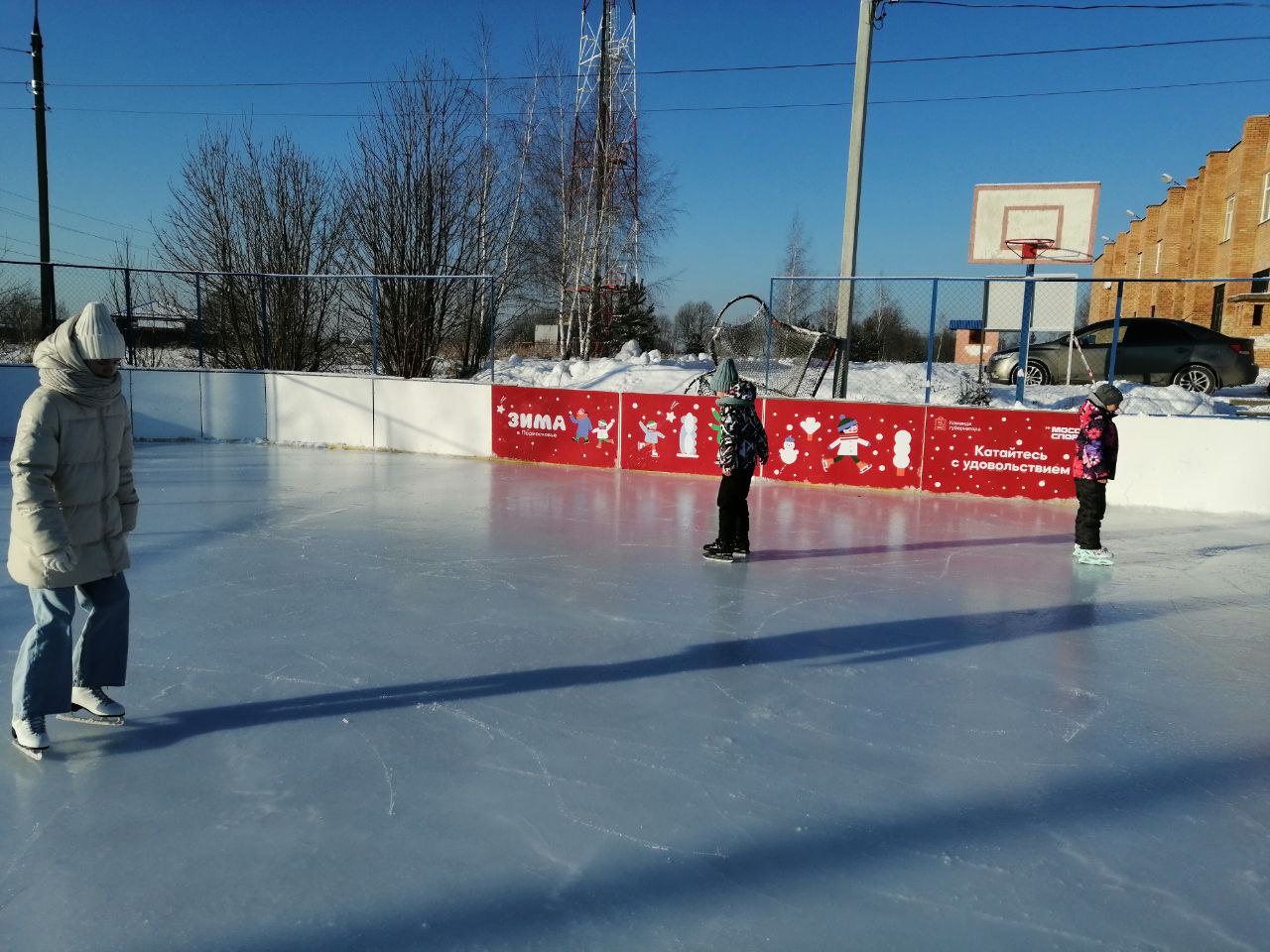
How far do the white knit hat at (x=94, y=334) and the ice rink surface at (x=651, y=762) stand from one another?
148 centimetres

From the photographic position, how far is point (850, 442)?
404 inches

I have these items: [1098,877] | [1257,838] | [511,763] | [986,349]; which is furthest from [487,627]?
[986,349]

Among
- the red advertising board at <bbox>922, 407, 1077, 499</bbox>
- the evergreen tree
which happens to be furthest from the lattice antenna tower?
the red advertising board at <bbox>922, 407, 1077, 499</bbox>

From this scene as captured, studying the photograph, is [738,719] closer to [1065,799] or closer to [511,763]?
[511,763]

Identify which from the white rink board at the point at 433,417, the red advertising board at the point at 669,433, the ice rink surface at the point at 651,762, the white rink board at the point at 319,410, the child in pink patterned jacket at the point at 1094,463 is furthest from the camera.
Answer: the white rink board at the point at 319,410

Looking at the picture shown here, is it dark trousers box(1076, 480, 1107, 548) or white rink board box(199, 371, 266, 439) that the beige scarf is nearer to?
dark trousers box(1076, 480, 1107, 548)

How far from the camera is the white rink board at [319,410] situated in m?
13.2

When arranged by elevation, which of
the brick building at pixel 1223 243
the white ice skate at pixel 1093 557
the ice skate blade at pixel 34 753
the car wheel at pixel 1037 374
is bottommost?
the ice skate blade at pixel 34 753

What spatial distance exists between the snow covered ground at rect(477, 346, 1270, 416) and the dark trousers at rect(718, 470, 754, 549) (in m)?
4.07

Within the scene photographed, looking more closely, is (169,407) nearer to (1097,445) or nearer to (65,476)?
(65,476)

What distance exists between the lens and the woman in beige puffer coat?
10.2 feet

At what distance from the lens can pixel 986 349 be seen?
1917 cm

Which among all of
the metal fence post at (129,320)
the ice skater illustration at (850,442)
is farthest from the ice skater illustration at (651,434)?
the metal fence post at (129,320)

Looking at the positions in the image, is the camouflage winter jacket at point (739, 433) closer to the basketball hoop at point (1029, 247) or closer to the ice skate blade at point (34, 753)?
the ice skate blade at point (34, 753)
